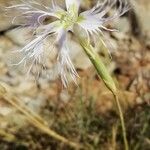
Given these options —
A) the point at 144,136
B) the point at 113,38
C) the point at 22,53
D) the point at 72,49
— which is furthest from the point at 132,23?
the point at 22,53

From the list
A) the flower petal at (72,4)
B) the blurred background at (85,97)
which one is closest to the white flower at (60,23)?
the flower petal at (72,4)

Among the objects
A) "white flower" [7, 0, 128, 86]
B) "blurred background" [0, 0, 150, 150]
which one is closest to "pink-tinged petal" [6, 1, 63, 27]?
"white flower" [7, 0, 128, 86]

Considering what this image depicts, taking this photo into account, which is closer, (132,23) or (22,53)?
(22,53)

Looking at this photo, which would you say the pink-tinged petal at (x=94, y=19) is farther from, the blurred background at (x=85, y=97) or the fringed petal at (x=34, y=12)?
the blurred background at (x=85, y=97)

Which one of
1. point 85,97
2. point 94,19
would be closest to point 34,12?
point 94,19

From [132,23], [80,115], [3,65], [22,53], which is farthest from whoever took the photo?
[132,23]

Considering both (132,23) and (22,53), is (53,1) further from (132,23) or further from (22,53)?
(132,23)

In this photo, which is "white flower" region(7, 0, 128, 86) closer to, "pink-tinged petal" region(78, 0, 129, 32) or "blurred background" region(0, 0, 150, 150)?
"pink-tinged petal" region(78, 0, 129, 32)
